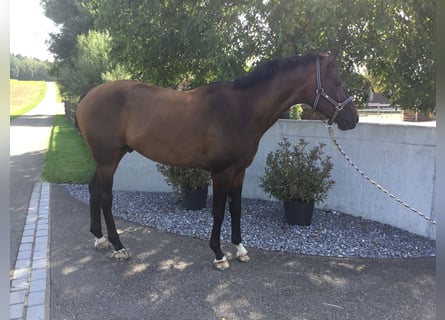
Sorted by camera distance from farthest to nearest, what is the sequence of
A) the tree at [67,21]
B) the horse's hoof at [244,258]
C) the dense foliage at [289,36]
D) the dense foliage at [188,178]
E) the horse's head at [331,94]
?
the tree at [67,21] → the dense foliage at [188,178] → the dense foliage at [289,36] → the horse's hoof at [244,258] → the horse's head at [331,94]

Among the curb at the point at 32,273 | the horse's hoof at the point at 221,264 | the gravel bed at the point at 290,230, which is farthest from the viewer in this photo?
the gravel bed at the point at 290,230

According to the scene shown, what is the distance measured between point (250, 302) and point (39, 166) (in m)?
8.88

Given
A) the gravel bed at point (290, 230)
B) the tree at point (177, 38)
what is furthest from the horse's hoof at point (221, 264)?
the tree at point (177, 38)

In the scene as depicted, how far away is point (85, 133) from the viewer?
424 centimetres

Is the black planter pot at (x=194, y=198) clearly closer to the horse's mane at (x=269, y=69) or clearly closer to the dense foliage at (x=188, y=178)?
the dense foliage at (x=188, y=178)

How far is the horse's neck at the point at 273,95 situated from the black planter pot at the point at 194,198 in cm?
227

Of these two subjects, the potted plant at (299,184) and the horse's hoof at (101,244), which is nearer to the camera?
the horse's hoof at (101,244)

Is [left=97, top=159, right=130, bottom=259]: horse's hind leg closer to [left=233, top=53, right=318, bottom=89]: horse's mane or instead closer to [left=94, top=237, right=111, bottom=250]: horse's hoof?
[left=94, top=237, right=111, bottom=250]: horse's hoof

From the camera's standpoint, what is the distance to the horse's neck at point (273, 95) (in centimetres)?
385

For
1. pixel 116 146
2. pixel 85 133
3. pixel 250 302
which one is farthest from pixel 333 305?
pixel 85 133

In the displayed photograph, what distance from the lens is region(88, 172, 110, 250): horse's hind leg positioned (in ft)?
14.3

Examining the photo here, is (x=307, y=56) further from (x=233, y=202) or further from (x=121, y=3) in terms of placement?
(x=121, y=3)

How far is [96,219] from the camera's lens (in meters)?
4.37

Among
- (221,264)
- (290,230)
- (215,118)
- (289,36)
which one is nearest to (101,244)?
(221,264)
